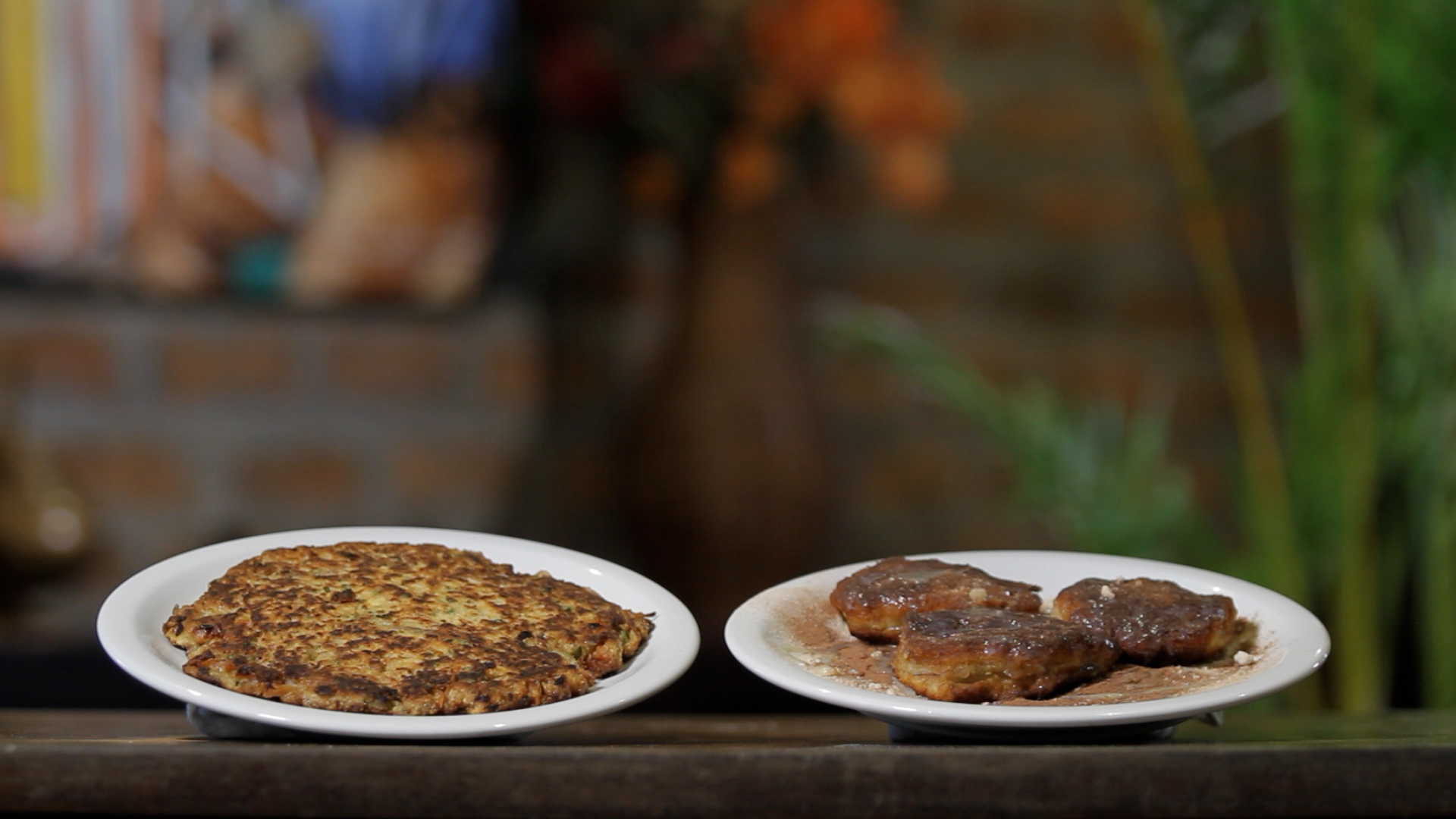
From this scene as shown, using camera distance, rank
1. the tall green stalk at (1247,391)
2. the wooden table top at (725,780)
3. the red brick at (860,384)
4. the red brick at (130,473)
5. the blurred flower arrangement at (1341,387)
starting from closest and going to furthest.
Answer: the wooden table top at (725,780) < the blurred flower arrangement at (1341,387) < the tall green stalk at (1247,391) < the red brick at (130,473) < the red brick at (860,384)

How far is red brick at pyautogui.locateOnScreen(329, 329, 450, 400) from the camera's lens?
5.99 feet

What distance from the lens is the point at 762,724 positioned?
0.73 m

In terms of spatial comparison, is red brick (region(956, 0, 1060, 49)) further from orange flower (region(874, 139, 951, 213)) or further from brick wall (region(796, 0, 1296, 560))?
orange flower (region(874, 139, 951, 213))

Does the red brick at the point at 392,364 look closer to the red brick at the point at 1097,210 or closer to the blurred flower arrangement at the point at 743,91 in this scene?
the blurred flower arrangement at the point at 743,91

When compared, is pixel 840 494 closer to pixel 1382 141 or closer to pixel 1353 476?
pixel 1353 476

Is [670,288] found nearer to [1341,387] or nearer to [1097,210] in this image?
[1097,210]

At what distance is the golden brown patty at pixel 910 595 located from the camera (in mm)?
604

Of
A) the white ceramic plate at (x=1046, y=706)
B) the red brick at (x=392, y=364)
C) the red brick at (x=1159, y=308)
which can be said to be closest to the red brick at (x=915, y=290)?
the red brick at (x=1159, y=308)

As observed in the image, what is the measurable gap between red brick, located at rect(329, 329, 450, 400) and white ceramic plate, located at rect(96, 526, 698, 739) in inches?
46.8

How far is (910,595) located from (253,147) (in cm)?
141

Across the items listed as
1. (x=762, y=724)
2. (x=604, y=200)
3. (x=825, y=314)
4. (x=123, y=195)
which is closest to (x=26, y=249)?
(x=123, y=195)

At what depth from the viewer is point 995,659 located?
53 cm

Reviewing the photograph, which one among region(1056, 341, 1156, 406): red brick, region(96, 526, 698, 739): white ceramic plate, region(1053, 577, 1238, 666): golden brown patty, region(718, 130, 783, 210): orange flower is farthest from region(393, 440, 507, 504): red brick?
region(1053, 577, 1238, 666): golden brown patty

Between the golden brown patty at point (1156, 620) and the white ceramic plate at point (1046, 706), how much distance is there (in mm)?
23
